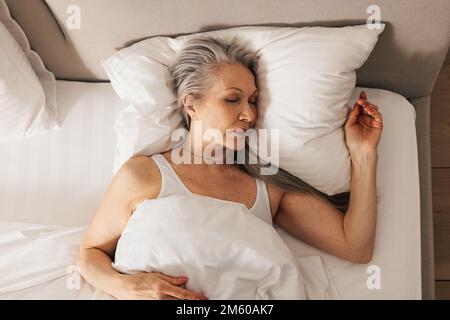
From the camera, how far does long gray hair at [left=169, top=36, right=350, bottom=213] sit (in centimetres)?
128

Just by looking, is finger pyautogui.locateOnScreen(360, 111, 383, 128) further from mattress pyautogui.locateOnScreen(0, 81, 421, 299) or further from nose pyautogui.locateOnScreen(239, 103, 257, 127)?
nose pyautogui.locateOnScreen(239, 103, 257, 127)

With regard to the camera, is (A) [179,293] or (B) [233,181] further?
(B) [233,181]

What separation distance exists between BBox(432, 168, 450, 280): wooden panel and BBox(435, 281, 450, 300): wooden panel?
0.01m

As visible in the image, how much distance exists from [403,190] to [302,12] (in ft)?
1.58

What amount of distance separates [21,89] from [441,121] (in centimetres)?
125

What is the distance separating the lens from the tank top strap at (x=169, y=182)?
4.15ft

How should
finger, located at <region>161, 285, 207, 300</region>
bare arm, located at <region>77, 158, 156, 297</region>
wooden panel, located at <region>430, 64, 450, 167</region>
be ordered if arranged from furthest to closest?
wooden panel, located at <region>430, 64, 450, 167</region>
bare arm, located at <region>77, 158, 156, 297</region>
finger, located at <region>161, 285, 207, 300</region>

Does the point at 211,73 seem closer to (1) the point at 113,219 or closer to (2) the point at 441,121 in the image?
(1) the point at 113,219

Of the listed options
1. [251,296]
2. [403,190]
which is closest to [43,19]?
[251,296]

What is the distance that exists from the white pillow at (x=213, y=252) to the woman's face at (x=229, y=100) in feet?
0.66

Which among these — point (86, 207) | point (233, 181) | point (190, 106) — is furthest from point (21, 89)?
point (233, 181)

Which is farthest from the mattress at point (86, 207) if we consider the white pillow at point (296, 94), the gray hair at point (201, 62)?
the gray hair at point (201, 62)

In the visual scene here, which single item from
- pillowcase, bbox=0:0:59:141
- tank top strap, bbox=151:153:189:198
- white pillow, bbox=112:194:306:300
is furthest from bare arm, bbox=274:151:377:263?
pillowcase, bbox=0:0:59:141

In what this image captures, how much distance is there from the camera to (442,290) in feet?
5.25
